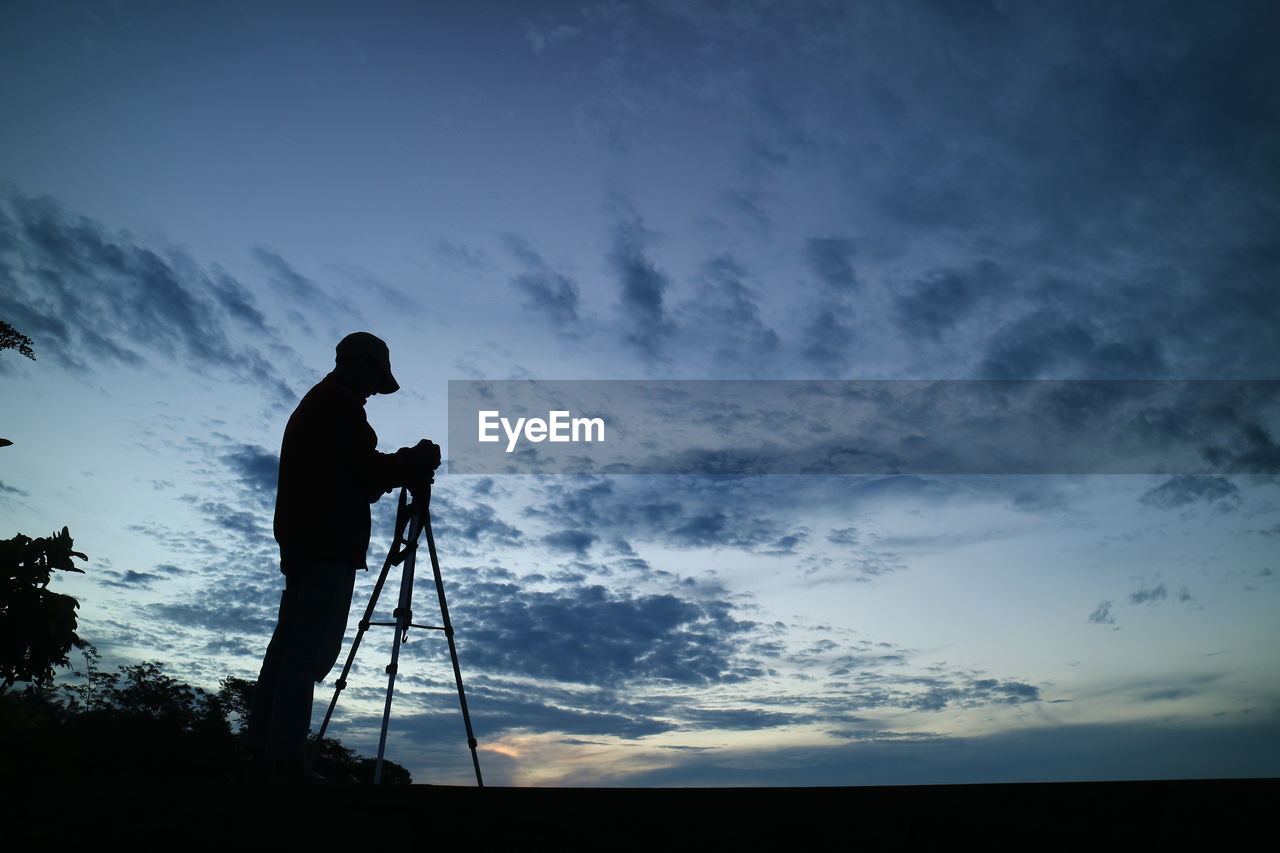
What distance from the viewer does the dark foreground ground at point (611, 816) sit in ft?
6.61

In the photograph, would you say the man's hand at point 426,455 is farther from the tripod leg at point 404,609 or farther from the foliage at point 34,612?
the foliage at point 34,612

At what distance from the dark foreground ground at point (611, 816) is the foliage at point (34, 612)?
3960 mm

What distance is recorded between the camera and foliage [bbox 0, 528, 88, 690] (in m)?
5.15

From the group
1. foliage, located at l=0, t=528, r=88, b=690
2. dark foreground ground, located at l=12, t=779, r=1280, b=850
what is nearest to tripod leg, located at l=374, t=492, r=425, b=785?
dark foreground ground, located at l=12, t=779, r=1280, b=850

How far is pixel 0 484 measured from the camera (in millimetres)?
5941

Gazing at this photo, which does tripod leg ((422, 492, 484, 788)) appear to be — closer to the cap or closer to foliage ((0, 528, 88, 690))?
the cap

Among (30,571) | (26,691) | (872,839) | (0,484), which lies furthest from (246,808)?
(0,484)

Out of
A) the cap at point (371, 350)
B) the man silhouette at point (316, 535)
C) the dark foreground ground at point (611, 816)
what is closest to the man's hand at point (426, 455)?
the man silhouette at point (316, 535)

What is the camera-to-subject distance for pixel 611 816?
2.14 metres

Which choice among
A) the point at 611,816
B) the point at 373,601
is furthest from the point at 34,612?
the point at 611,816

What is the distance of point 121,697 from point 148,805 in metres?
20.0

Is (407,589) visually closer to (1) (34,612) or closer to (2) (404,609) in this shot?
(2) (404,609)

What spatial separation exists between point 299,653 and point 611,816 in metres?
2.71

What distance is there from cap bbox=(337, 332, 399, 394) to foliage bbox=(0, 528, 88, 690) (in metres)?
2.75
